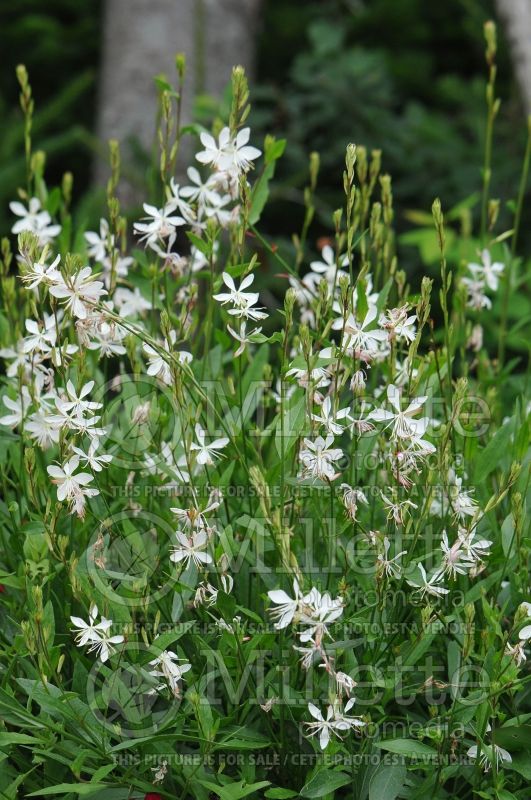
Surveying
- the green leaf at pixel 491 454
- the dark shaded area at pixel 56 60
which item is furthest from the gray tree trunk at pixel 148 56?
the green leaf at pixel 491 454

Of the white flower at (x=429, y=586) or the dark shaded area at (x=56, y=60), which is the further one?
the dark shaded area at (x=56, y=60)

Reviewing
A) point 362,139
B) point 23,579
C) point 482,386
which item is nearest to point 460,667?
point 23,579

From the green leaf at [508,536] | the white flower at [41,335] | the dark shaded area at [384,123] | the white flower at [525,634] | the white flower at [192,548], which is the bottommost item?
the dark shaded area at [384,123]

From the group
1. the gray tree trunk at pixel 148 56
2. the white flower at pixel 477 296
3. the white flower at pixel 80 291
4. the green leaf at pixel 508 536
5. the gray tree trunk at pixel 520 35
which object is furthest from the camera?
the gray tree trunk at pixel 148 56

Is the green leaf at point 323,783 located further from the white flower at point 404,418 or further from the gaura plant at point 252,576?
the white flower at point 404,418

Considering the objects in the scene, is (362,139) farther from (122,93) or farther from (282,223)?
(122,93)

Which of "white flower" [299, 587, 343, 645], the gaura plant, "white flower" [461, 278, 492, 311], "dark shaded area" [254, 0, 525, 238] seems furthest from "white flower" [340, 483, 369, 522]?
"dark shaded area" [254, 0, 525, 238]

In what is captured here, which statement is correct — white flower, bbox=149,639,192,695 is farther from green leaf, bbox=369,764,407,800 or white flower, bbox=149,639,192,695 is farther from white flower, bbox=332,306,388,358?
white flower, bbox=332,306,388,358
